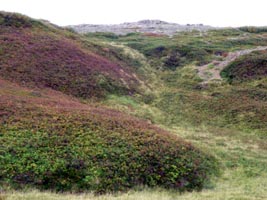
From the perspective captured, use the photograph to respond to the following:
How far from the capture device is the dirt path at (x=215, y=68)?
45.5 metres

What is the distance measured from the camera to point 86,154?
14727 mm

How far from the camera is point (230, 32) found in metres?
85.5

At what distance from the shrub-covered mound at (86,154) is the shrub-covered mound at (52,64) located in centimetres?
1213

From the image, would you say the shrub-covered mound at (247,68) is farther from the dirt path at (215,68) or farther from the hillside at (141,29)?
the hillside at (141,29)

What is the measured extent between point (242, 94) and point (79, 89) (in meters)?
19.8

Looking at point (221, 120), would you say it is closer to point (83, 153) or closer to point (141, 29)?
point (83, 153)

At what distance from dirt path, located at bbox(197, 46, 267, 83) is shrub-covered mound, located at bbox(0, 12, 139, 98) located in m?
11.2

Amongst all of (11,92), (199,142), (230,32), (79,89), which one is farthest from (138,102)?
(230,32)

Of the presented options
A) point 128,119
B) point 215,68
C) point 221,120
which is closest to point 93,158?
point 128,119

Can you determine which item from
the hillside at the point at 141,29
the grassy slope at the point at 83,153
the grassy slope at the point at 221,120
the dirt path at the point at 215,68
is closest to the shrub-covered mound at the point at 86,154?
the grassy slope at the point at 83,153

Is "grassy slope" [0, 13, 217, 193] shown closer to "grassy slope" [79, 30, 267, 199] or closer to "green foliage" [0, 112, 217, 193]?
"green foliage" [0, 112, 217, 193]

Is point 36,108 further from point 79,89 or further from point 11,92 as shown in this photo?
point 79,89

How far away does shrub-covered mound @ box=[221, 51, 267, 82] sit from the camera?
4273cm

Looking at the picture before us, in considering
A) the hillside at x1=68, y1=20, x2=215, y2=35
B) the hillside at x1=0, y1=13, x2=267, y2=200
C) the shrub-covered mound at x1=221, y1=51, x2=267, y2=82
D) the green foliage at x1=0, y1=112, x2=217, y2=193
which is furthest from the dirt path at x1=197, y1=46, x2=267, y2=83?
the hillside at x1=68, y1=20, x2=215, y2=35
